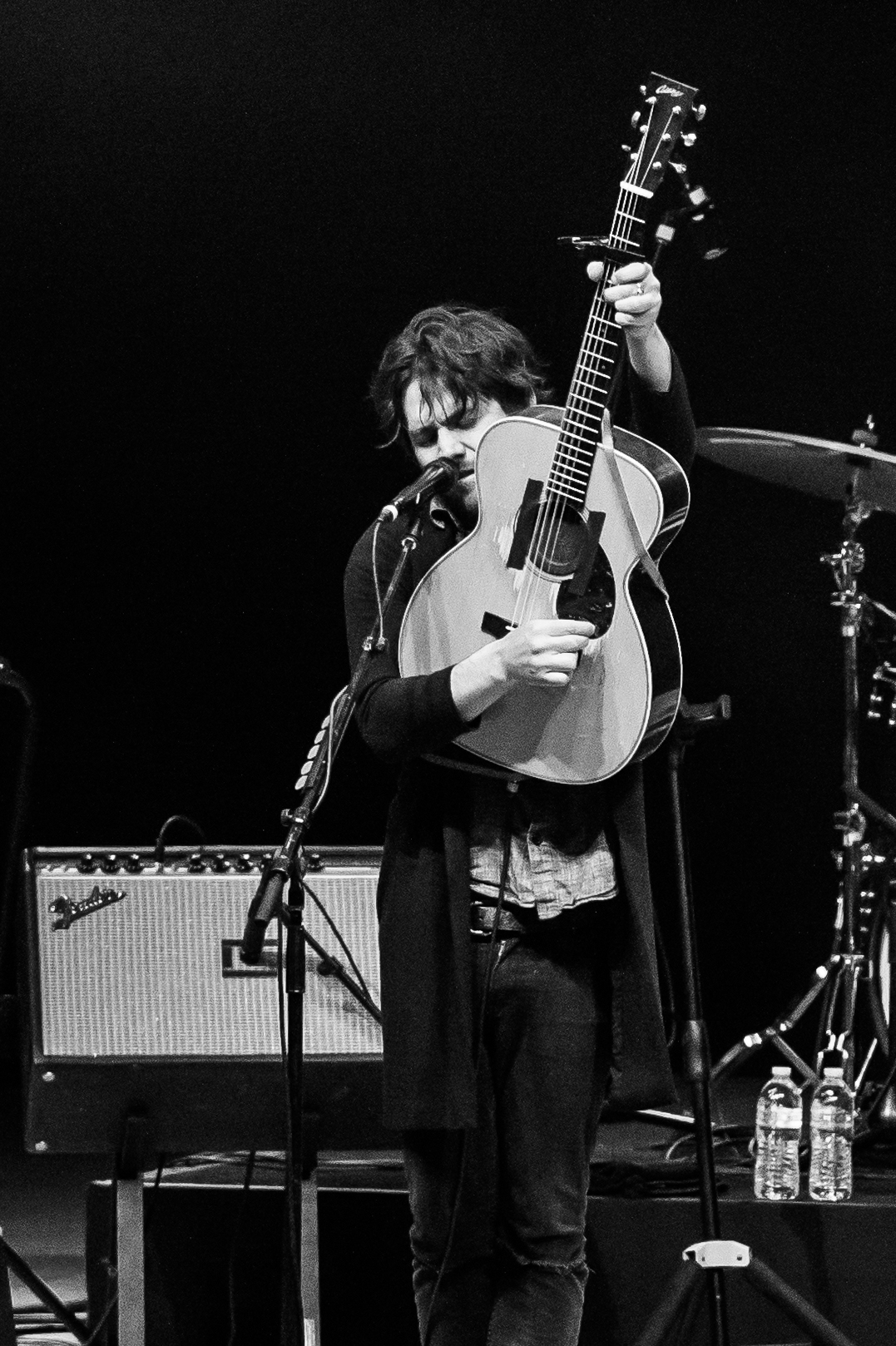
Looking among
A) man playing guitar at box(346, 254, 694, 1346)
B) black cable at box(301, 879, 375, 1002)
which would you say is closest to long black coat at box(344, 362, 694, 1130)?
man playing guitar at box(346, 254, 694, 1346)

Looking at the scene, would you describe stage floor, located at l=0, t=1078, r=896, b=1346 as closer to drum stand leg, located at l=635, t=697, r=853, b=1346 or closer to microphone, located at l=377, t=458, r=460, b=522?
drum stand leg, located at l=635, t=697, r=853, b=1346

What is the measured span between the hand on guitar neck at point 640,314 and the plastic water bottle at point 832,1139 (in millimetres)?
1591

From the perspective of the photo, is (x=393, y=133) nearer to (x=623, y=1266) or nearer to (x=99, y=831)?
(x=99, y=831)

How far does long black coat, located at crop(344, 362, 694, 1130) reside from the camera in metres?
1.88

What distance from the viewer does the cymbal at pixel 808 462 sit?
10.6ft

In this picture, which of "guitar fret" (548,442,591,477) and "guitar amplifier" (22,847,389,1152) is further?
"guitar amplifier" (22,847,389,1152)

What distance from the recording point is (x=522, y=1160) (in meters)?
1.91

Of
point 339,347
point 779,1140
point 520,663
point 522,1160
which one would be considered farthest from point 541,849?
point 339,347

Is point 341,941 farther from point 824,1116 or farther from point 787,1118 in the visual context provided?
point 824,1116

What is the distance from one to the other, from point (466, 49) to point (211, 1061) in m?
2.94

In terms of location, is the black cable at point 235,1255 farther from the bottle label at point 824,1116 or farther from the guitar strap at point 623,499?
the guitar strap at point 623,499

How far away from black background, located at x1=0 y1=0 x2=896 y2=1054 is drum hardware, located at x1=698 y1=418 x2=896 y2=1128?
2.75ft

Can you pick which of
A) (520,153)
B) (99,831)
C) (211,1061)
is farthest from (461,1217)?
(520,153)

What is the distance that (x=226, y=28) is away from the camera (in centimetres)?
430
